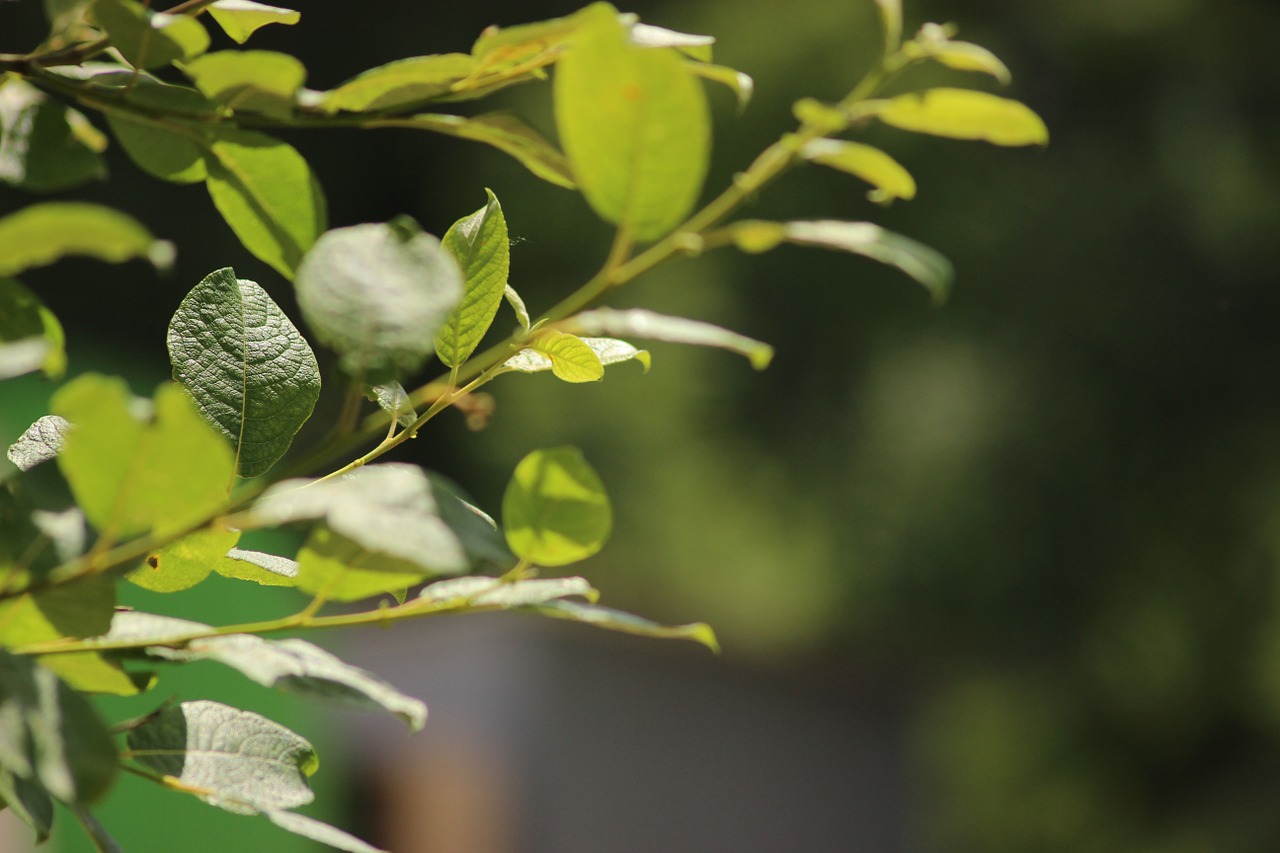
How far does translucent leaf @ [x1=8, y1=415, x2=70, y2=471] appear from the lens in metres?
0.23

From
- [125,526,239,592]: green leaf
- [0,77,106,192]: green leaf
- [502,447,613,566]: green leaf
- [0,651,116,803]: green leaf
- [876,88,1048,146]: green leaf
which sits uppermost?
[876,88,1048,146]: green leaf

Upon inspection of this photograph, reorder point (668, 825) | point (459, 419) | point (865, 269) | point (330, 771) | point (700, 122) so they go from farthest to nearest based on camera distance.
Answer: point (459, 419)
point (865, 269)
point (668, 825)
point (330, 771)
point (700, 122)

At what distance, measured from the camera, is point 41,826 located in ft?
0.60

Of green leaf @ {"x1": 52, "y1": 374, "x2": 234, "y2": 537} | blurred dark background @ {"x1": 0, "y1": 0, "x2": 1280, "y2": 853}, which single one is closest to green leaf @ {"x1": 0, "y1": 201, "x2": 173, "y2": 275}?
green leaf @ {"x1": 52, "y1": 374, "x2": 234, "y2": 537}

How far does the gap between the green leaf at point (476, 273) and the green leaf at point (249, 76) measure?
0.04 m

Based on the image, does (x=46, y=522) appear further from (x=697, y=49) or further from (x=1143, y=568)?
(x=1143, y=568)

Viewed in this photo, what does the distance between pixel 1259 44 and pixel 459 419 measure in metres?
2.80

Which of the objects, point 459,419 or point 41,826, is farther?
point 459,419

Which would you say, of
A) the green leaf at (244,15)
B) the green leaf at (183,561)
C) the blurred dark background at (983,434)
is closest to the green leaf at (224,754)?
the green leaf at (183,561)

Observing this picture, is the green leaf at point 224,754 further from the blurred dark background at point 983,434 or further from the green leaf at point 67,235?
the blurred dark background at point 983,434

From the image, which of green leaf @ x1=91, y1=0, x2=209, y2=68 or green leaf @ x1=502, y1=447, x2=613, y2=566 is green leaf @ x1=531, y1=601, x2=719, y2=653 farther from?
green leaf @ x1=91, y1=0, x2=209, y2=68

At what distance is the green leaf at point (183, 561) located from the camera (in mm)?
215


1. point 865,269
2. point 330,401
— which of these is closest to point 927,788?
point 865,269

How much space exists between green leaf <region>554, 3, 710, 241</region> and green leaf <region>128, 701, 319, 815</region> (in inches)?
4.5
